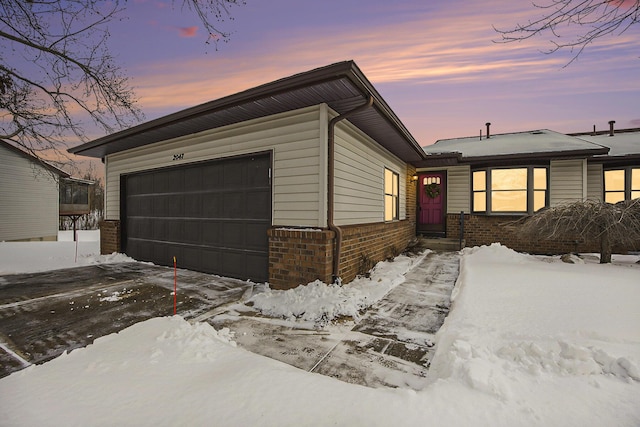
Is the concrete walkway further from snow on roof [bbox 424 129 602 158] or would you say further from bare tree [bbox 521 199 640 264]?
snow on roof [bbox 424 129 602 158]

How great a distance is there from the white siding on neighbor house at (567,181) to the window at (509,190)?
0.72 feet

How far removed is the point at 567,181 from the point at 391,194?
20.2ft

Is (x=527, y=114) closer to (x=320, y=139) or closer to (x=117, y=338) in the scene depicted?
(x=320, y=139)

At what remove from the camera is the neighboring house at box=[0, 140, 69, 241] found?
15.1 metres

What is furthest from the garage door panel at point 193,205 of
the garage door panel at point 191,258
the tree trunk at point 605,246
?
the tree trunk at point 605,246

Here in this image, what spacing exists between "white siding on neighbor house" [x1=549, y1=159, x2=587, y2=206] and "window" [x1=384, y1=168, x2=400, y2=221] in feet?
17.4

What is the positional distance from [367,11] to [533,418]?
18.3 ft

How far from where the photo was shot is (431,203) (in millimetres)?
11367

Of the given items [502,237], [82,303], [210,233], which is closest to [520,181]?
[502,237]

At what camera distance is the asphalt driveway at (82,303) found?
3.12m

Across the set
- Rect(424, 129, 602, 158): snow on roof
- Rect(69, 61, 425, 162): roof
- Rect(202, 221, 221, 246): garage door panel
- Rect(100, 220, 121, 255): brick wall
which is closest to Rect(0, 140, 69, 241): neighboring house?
Rect(100, 220, 121, 255): brick wall

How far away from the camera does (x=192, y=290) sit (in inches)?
207

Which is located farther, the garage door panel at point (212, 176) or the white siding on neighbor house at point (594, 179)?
the white siding on neighbor house at point (594, 179)

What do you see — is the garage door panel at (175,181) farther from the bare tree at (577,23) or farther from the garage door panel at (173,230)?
the bare tree at (577,23)
